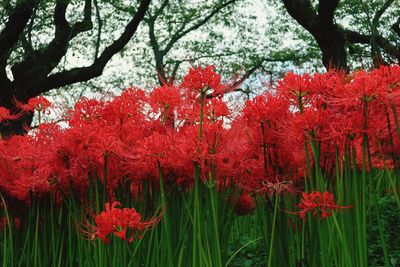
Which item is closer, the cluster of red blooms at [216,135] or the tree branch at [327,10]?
the cluster of red blooms at [216,135]

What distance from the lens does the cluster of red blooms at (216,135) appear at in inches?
96.0

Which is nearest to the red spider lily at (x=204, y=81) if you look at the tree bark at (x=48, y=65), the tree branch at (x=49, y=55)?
the tree bark at (x=48, y=65)

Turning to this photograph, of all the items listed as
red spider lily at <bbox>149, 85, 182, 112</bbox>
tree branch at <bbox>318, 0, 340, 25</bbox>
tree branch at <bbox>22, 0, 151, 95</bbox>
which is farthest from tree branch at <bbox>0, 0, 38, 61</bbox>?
red spider lily at <bbox>149, 85, 182, 112</bbox>

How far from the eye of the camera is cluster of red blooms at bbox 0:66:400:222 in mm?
2438

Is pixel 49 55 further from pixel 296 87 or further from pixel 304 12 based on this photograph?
pixel 296 87

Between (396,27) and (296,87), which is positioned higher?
(396,27)

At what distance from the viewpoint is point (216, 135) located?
271 cm

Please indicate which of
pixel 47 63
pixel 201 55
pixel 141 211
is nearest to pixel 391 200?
pixel 141 211

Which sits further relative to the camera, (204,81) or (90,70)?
(90,70)

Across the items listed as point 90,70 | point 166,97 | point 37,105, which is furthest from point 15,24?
point 166,97

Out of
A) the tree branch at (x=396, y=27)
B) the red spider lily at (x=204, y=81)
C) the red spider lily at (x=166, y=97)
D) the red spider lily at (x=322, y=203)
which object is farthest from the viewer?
the tree branch at (x=396, y=27)

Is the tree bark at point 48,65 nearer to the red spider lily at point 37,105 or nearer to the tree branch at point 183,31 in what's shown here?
the tree branch at point 183,31

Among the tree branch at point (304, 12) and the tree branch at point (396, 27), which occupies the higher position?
the tree branch at point (396, 27)

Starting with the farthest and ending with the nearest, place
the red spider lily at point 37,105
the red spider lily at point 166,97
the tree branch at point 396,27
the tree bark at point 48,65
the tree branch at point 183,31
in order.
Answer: the tree branch at point 183,31, the tree branch at point 396,27, the tree bark at point 48,65, the red spider lily at point 37,105, the red spider lily at point 166,97
